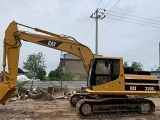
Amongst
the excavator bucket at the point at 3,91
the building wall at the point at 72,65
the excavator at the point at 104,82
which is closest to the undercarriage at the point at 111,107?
the excavator at the point at 104,82

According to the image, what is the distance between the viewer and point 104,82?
10.8 meters

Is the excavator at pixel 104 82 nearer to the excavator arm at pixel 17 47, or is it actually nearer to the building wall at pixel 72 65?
the excavator arm at pixel 17 47

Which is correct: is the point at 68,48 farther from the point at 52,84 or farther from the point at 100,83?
the point at 52,84

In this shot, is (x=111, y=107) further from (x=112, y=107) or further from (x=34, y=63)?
(x=34, y=63)

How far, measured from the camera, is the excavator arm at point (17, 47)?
35.8 ft

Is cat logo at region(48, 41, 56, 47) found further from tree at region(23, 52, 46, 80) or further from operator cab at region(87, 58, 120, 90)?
tree at region(23, 52, 46, 80)

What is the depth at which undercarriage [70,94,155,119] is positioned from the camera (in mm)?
10289

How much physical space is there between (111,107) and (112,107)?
0.05 meters

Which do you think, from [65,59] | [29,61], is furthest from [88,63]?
[29,61]

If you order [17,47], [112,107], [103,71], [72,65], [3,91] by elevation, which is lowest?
[112,107]

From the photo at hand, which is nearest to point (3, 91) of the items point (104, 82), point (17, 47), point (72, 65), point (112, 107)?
point (17, 47)

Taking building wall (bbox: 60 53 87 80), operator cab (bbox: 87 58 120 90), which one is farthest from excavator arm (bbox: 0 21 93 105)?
building wall (bbox: 60 53 87 80)

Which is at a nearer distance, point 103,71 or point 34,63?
point 103,71

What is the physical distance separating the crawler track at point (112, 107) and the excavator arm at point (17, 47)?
1.67m
